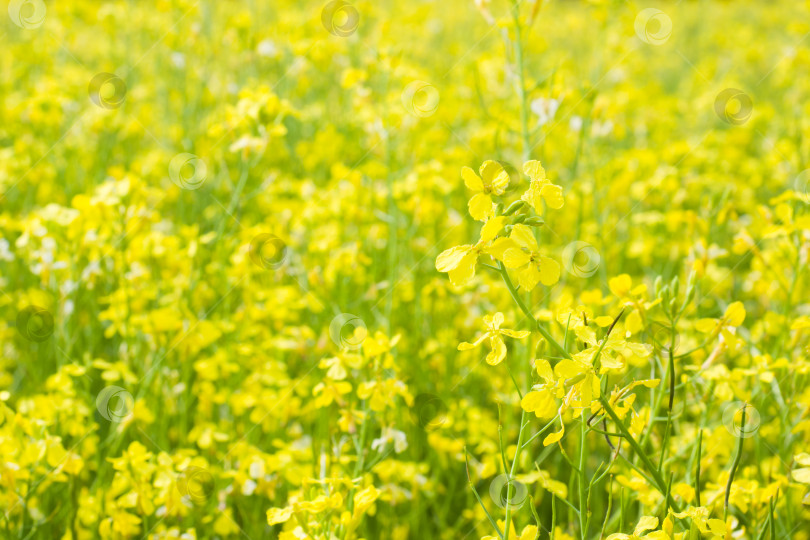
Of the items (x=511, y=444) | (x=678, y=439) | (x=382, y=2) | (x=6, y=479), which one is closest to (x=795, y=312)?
(x=678, y=439)

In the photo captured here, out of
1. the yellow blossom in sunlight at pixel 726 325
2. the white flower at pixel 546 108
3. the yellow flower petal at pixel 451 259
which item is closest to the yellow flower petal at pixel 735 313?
the yellow blossom in sunlight at pixel 726 325

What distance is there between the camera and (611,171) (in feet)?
9.61

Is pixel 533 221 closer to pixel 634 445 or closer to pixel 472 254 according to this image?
pixel 472 254

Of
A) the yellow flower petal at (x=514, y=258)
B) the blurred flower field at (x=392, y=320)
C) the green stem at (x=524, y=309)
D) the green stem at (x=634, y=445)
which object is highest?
the yellow flower petal at (x=514, y=258)

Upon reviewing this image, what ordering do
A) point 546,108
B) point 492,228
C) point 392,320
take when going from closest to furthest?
point 492,228 → point 546,108 → point 392,320

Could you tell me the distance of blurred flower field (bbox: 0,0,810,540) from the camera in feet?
3.67

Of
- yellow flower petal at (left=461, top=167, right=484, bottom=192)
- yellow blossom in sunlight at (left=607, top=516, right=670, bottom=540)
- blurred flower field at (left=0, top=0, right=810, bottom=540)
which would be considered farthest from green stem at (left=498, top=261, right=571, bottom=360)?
yellow blossom in sunlight at (left=607, top=516, right=670, bottom=540)

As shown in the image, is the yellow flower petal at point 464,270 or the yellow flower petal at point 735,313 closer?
the yellow flower petal at point 464,270

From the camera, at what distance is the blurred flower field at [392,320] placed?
3.67 feet

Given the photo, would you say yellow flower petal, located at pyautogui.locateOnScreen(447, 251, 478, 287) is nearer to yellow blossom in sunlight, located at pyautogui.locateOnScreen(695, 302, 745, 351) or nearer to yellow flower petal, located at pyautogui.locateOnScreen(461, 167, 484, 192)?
yellow flower petal, located at pyautogui.locateOnScreen(461, 167, 484, 192)

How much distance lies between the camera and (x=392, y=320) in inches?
87.1

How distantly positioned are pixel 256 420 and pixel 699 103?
352 cm

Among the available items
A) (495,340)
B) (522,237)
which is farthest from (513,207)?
(495,340)

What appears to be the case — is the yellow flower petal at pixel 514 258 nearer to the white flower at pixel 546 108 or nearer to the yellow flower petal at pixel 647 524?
the yellow flower petal at pixel 647 524
